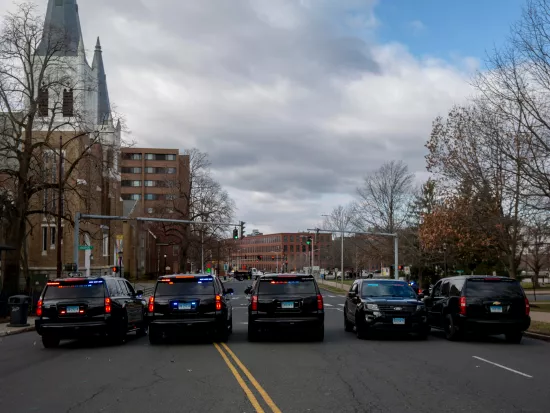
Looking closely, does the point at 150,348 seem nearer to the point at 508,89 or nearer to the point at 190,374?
the point at 190,374

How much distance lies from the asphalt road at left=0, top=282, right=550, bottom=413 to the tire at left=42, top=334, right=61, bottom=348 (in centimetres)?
29

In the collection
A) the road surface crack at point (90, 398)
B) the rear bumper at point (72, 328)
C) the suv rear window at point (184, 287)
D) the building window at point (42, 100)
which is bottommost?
the road surface crack at point (90, 398)

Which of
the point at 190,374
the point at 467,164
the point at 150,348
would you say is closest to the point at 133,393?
the point at 190,374

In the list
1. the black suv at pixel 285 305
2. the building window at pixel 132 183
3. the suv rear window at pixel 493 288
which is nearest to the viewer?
the black suv at pixel 285 305

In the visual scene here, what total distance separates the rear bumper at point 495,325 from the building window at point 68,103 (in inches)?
1036

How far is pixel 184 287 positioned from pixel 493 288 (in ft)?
26.8

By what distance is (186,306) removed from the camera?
15.1 m

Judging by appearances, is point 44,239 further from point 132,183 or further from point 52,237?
point 132,183

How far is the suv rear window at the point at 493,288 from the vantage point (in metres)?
15.8

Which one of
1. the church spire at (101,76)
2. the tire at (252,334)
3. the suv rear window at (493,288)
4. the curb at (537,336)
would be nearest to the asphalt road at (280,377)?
the tire at (252,334)

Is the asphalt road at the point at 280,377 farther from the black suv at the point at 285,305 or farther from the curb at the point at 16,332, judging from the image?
the curb at the point at 16,332

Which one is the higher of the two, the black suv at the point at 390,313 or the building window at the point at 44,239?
the building window at the point at 44,239

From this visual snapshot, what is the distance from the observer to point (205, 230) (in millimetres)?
69812

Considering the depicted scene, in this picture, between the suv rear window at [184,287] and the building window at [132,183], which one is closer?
the suv rear window at [184,287]
